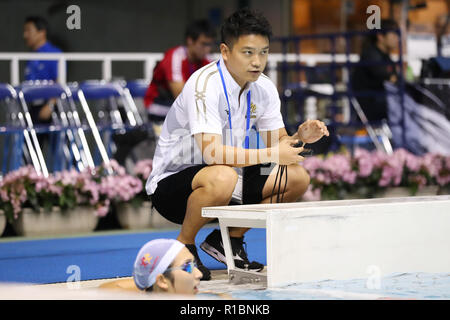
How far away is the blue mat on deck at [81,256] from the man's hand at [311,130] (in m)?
0.99

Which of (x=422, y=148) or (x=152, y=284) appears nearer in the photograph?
(x=152, y=284)

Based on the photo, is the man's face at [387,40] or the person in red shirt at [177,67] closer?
the person in red shirt at [177,67]

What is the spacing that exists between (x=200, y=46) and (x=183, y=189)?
3.34 meters

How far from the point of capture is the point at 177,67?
24.6 ft

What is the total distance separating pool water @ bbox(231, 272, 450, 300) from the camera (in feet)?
11.6

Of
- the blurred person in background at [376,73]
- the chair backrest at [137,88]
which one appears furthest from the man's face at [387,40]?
the chair backrest at [137,88]

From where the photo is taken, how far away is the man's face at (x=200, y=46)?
743 centimetres

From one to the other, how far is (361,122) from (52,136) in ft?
9.76

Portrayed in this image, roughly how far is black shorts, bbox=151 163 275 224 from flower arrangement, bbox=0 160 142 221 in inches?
94.5

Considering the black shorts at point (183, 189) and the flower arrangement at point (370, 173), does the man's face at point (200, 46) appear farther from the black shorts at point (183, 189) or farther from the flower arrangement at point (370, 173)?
the black shorts at point (183, 189)

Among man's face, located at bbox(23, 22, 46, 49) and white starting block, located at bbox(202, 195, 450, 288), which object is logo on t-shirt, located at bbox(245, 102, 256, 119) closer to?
white starting block, located at bbox(202, 195, 450, 288)

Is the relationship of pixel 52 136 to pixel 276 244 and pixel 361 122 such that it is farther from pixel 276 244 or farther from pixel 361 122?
pixel 276 244

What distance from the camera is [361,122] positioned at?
846 cm
